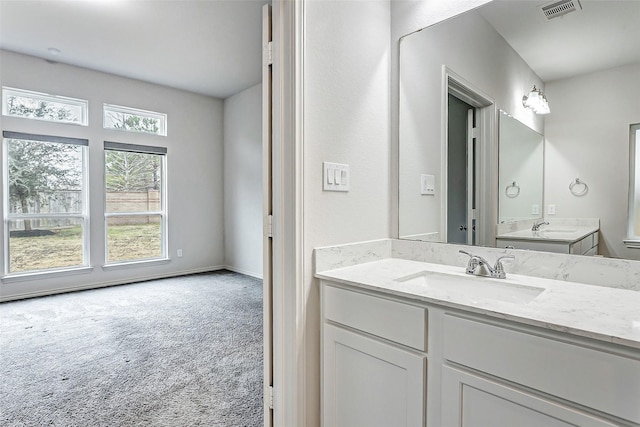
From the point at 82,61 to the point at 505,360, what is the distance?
4.96m

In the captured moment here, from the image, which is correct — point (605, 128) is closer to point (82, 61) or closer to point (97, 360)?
point (97, 360)

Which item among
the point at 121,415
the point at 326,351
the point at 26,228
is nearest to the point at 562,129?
the point at 326,351

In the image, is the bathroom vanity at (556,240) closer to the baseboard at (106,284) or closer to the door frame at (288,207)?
the door frame at (288,207)

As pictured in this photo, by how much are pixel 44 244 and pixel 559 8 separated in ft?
16.9

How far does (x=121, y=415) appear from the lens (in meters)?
1.79

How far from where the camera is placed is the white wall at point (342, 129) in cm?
146

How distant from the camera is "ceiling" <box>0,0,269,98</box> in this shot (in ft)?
9.65

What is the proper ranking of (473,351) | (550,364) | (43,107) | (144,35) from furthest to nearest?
(43,107) → (144,35) → (473,351) → (550,364)

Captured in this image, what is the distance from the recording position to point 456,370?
1.08 metres

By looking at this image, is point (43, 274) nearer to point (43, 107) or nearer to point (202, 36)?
point (43, 107)

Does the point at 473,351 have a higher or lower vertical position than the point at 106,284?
higher

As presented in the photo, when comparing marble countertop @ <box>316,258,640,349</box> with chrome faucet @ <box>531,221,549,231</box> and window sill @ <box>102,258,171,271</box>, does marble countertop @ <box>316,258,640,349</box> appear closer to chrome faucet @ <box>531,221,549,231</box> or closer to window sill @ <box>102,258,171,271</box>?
chrome faucet @ <box>531,221,549,231</box>

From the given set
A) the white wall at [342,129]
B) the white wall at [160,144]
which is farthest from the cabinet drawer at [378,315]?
the white wall at [160,144]

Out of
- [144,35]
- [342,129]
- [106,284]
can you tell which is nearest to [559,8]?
[342,129]
